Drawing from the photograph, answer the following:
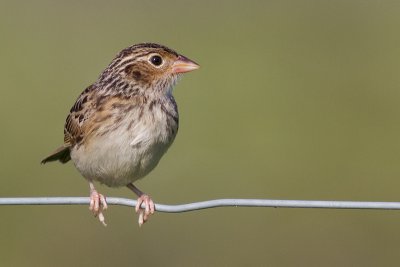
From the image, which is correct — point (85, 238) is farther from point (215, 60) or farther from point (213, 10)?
point (213, 10)

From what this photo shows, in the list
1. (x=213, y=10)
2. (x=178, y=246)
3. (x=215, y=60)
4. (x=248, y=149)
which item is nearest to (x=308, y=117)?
(x=248, y=149)

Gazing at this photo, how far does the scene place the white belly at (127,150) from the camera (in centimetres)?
907

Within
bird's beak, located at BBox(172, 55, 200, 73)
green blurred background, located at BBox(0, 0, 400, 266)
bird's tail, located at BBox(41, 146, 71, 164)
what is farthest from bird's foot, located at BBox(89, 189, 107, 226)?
green blurred background, located at BBox(0, 0, 400, 266)

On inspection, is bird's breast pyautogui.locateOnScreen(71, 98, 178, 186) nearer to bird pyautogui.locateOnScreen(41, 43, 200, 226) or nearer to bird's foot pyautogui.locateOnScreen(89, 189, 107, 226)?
bird pyautogui.locateOnScreen(41, 43, 200, 226)

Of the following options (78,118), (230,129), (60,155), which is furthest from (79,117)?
(230,129)

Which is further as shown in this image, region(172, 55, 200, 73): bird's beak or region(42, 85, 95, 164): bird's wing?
region(172, 55, 200, 73): bird's beak

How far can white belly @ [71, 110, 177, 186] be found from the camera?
9070 millimetres

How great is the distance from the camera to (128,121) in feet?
30.0

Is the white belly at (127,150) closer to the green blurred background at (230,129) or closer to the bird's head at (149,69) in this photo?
the bird's head at (149,69)

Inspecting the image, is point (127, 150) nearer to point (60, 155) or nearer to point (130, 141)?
point (130, 141)

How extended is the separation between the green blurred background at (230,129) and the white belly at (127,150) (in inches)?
123

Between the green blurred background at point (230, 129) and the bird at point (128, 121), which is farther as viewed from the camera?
the green blurred background at point (230, 129)

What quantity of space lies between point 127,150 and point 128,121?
0.68ft

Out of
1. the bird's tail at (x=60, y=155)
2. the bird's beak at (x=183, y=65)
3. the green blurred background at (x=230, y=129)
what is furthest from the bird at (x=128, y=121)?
the green blurred background at (x=230, y=129)
